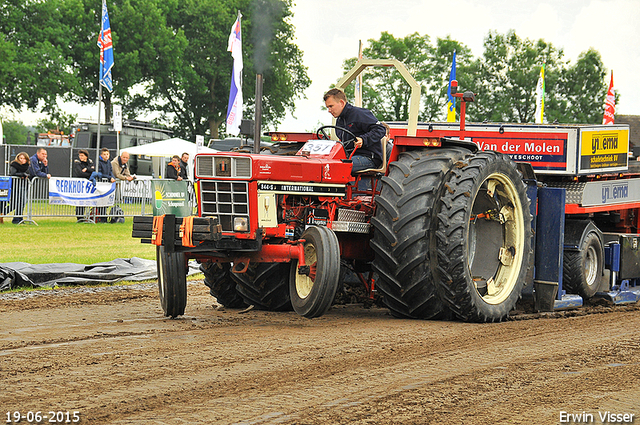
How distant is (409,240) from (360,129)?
1.36m

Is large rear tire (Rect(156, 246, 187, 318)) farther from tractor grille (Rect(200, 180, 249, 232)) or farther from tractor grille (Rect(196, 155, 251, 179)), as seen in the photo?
tractor grille (Rect(196, 155, 251, 179))

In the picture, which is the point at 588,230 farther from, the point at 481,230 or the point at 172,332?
the point at 172,332

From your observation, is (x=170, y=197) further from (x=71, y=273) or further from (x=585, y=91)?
(x=585, y=91)

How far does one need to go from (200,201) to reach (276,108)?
50891 millimetres

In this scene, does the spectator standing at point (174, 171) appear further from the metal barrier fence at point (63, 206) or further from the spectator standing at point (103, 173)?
the spectator standing at point (103, 173)

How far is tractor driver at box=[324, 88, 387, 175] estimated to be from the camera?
24.9 ft

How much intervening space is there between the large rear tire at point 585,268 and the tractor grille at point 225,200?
14.0 ft

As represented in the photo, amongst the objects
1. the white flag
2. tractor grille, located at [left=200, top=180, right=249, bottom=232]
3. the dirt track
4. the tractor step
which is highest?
the white flag

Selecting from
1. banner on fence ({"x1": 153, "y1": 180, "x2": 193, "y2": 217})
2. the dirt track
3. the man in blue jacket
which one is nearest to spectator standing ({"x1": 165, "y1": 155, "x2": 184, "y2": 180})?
the man in blue jacket

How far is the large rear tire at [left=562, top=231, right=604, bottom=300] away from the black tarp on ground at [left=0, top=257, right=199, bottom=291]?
5428mm

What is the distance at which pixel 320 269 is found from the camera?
21.5 feet

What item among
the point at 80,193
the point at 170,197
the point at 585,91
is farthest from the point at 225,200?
the point at 585,91

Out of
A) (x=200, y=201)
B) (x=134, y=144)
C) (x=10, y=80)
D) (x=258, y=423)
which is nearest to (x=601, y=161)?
(x=200, y=201)

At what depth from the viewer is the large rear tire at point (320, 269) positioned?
258 inches
